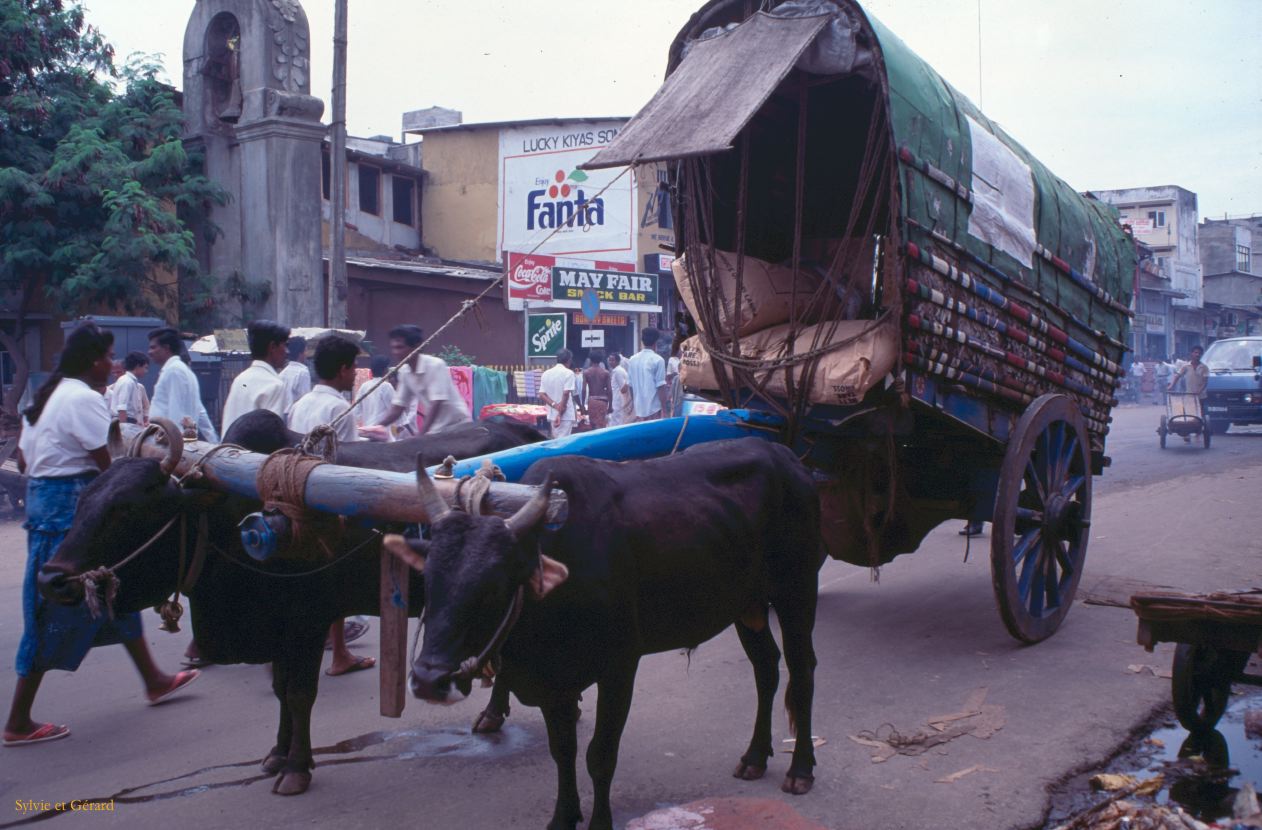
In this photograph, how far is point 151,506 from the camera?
3.96m

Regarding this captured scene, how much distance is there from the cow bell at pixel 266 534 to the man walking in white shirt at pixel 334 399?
2040 mm

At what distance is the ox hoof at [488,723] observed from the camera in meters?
4.77

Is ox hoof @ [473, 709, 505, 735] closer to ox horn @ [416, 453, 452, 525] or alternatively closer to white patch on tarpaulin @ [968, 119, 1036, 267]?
ox horn @ [416, 453, 452, 525]

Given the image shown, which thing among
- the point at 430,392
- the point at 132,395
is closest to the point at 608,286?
the point at 132,395

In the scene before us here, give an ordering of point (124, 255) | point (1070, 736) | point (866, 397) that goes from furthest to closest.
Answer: point (124, 255) → point (866, 397) → point (1070, 736)

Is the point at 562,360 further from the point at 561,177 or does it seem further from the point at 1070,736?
the point at 1070,736

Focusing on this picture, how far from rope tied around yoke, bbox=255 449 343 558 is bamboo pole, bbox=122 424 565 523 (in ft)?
0.14

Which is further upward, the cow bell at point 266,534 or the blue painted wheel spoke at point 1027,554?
the cow bell at point 266,534

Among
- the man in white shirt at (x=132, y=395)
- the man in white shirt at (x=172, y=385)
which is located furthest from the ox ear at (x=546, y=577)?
the man in white shirt at (x=132, y=395)

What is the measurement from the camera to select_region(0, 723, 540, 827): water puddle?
163 inches

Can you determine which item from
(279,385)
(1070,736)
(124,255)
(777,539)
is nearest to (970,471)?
(1070,736)

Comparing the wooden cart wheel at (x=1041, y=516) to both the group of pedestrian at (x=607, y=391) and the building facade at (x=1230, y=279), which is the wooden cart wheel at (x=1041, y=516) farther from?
the building facade at (x=1230, y=279)

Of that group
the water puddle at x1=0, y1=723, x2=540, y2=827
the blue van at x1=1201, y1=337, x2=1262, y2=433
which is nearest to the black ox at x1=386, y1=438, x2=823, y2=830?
the water puddle at x1=0, y1=723, x2=540, y2=827

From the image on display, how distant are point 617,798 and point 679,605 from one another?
0.89m
